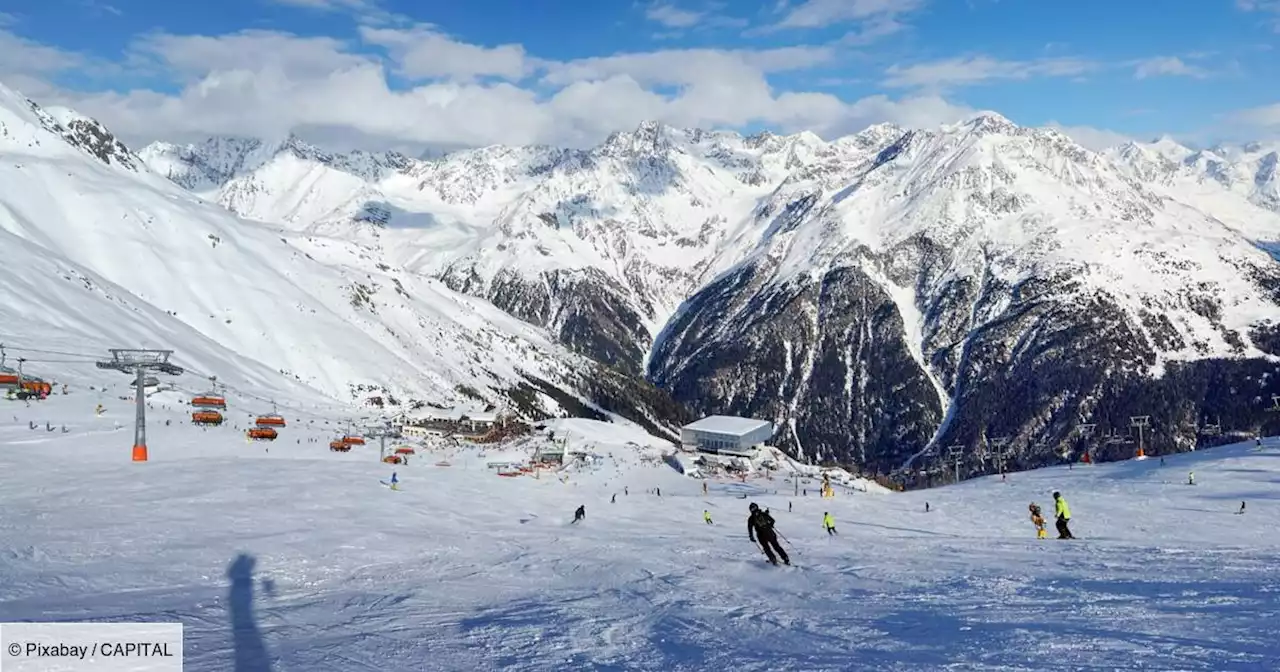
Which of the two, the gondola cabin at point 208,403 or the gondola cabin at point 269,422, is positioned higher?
the gondola cabin at point 208,403

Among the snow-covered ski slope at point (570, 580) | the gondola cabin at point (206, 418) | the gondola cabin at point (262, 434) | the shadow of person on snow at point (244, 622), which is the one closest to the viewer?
the shadow of person on snow at point (244, 622)

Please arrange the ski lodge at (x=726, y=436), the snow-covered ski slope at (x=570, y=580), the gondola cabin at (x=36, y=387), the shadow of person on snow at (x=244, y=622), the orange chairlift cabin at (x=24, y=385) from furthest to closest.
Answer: the ski lodge at (x=726, y=436) → the gondola cabin at (x=36, y=387) → the orange chairlift cabin at (x=24, y=385) → the snow-covered ski slope at (x=570, y=580) → the shadow of person on snow at (x=244, y=622)

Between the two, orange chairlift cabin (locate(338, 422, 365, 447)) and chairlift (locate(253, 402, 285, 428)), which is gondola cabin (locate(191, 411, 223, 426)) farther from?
orange chairlift cabin (locate(338, 422, 365, 447))

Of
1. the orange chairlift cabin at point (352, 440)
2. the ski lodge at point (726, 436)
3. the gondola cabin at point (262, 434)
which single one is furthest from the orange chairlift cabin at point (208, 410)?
the ski lodge at point (726, 436)

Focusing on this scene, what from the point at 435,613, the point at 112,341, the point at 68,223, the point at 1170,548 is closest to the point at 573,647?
the point at 435,613

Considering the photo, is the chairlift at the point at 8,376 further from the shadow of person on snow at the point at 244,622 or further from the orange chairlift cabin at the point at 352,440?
the shadow of person on snow at the point at 244,622

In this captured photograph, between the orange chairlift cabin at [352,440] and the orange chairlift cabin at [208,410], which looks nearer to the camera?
the orange chairlift cabin at [208,410]

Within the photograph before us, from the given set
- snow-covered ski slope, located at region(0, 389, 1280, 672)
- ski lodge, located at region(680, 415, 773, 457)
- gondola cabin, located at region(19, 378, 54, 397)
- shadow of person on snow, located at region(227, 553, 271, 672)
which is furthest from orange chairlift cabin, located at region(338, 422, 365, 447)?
ski lodge, located at region(680, 415, 773, 457)

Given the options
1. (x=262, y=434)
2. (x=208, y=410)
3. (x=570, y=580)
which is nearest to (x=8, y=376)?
(x=208, y=410)
